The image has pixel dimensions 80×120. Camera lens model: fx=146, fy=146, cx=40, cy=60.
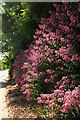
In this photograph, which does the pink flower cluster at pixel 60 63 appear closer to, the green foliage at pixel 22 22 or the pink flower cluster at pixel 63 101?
the pink flower cluster at pixel 63 101

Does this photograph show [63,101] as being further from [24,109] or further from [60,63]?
[24,109]

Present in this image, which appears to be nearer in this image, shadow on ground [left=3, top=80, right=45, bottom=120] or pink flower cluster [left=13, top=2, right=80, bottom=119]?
pink flower cluster [left=13, top=2, right=80, bottom=119]

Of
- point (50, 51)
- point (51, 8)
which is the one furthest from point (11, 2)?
point (50, 51)

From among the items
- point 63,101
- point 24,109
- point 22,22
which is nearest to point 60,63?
point 63,101

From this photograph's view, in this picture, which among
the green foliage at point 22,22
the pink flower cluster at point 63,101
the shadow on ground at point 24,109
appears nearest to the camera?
the pink flower cluster at point 63,101

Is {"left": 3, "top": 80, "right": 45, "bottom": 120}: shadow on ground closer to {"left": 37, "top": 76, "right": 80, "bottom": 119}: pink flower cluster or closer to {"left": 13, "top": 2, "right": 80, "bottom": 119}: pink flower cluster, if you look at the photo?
{"left": 13, "top": 2, "right": 80, "bottom": 119}: pink flower cluster

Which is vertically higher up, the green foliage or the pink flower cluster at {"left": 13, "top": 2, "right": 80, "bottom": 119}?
the green foliage

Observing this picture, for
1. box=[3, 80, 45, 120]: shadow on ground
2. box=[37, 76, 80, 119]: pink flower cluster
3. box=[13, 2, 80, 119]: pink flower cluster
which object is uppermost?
box=[13, 2, 80, 119]: pink flower cluster

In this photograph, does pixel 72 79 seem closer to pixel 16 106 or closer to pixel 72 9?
pixel 72 9

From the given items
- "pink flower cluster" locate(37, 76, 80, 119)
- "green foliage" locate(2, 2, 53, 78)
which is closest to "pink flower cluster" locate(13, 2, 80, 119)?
"pink flower cluster" locate(37, 76, 80, 119)

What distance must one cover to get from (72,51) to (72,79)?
2.37 ft

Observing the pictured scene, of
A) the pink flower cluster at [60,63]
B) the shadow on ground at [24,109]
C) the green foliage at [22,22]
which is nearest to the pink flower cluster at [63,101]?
Result: the pink flower cluster at [60,63]

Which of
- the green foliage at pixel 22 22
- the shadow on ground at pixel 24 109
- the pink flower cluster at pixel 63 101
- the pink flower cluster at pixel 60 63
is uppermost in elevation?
the green foliage at pixel 22 22

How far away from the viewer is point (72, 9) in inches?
163
